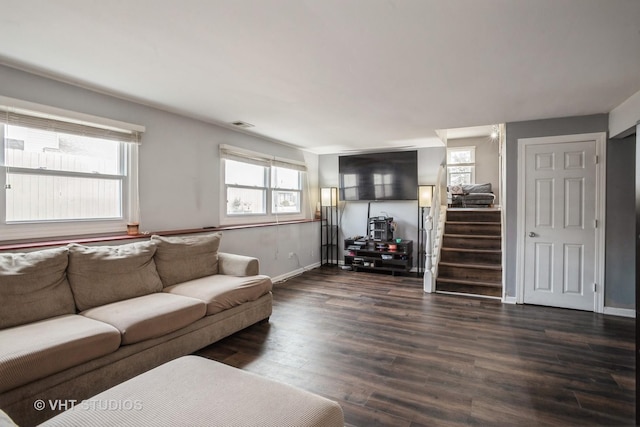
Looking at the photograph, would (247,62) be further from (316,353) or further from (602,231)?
(602,231)

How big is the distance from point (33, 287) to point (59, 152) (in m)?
1.23

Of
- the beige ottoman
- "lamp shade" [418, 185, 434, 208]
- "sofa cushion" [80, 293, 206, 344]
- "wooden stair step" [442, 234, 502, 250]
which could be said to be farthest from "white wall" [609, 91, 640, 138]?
A: "sofa cushion" [80, 293, 206, 344]

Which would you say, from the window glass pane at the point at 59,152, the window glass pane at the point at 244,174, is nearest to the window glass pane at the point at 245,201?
the window glass pane at the point at 244,174

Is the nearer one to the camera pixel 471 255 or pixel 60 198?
pixel 60 198

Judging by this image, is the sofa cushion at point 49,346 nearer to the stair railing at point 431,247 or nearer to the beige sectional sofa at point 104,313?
the beige sectional sofa at point 104,313

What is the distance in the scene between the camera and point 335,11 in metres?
1.75

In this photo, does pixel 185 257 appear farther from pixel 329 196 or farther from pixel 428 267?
pixel 329 196

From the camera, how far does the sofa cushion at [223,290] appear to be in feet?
9.12

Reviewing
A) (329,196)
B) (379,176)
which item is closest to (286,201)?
(329,196)

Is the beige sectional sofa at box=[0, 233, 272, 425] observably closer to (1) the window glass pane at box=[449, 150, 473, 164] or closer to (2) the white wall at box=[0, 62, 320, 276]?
(2) the white wall at box=[0, 62, 320, 276]

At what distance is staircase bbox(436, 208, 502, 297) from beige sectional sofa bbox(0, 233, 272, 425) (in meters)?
2.78

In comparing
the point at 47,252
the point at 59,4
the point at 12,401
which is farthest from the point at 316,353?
the point at 59,4

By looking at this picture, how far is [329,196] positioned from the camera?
21.0 ft

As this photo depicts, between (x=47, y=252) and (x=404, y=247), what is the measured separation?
4803 mm
